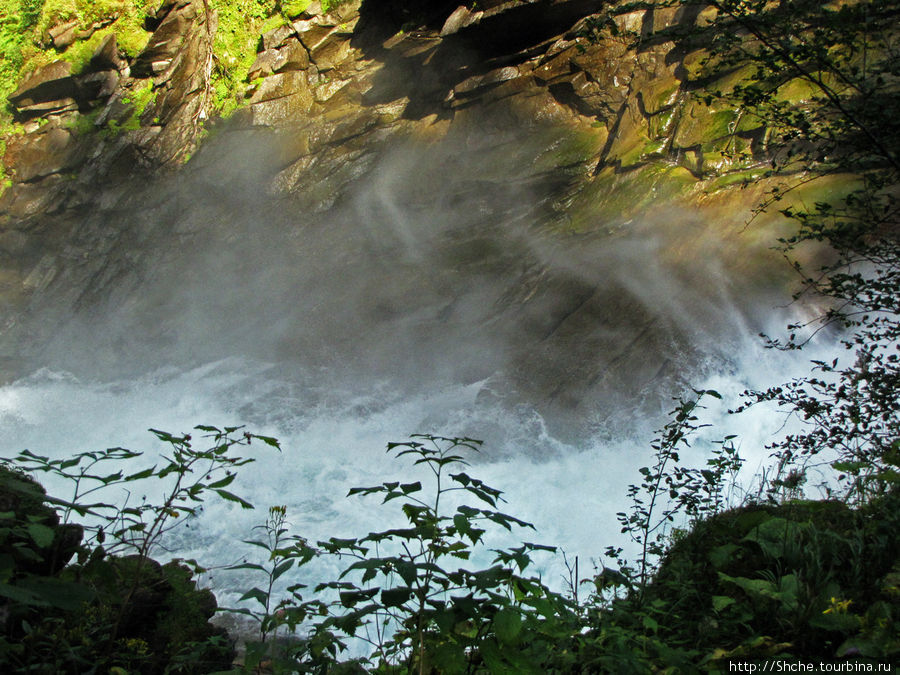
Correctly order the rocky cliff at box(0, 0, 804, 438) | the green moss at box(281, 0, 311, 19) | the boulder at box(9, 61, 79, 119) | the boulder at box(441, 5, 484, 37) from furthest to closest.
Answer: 1. the boulder at box(9, 61, 79, 119)
2. the green moss at box(281, 0, 311, 19)
3. the boulder at box(441, 5, 484, 37)
4. the rocky cliff at box(0, 0, 804, 438)

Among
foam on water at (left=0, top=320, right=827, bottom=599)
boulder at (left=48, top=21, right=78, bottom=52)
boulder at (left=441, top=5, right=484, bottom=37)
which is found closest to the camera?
foam on water at (left=0, top=320, right=827, bottom=599)

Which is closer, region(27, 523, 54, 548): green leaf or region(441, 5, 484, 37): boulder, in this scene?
region(27, 523, 54, 548): green leaf

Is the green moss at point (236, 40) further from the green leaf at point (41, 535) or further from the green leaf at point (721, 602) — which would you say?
the green leaf at point (721, 602)

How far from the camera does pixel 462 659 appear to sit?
1624 millimetres

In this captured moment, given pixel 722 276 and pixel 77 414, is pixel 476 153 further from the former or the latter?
pixel 77 414

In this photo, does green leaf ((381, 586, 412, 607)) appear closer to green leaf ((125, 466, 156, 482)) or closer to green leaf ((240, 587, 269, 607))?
green leaf ((240, 587, 269, 607))

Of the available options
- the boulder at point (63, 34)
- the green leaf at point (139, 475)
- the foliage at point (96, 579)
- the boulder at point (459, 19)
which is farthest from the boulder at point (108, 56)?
the green leaf at point (139, 475)

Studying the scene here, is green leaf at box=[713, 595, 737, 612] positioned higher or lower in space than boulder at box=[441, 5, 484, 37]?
lower

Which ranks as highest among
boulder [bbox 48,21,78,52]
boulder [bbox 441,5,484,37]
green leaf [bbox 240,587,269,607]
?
boulder [bbox 48,21,78,52]

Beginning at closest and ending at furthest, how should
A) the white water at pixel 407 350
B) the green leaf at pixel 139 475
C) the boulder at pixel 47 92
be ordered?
the green leaf at pixel 139 475 < the white water at pixel 407 350 < the boulder at pixel 47 92

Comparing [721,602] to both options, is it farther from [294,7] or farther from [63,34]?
[63,34]

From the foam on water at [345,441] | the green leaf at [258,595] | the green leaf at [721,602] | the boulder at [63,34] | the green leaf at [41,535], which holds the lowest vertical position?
the foam on water at [345,441]

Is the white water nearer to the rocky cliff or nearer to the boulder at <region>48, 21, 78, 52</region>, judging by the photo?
the rocky cliff

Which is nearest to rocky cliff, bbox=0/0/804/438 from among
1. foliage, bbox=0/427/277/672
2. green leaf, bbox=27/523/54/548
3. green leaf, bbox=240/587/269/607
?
foliage, bbox=0/427/277/672
